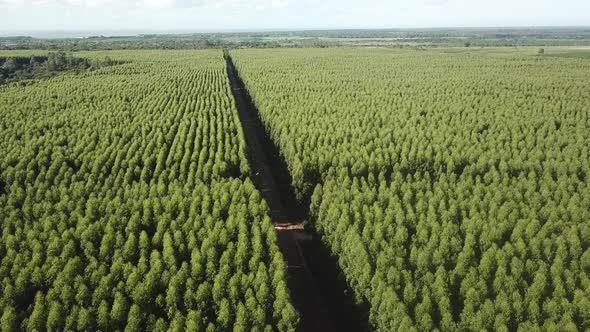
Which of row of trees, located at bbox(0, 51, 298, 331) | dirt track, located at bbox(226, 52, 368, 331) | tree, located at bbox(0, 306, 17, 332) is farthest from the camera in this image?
dirt track, located at bbox(226, 52, 368, 331)

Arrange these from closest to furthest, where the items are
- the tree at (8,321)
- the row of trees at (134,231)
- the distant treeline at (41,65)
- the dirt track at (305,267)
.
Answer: the tree at (8,321)
the row of trees at (134,231)
the dirt track at (305,267)
the distant treeline at (41,65)

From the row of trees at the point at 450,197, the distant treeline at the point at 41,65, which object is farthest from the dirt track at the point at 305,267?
the distant treeline at the point at 41,65

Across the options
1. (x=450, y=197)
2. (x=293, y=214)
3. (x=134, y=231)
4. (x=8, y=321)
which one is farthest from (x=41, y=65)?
(x=450, y=197)

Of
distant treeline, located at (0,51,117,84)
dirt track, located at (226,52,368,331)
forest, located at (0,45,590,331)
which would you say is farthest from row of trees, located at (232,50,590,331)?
distant treeline, located at (0,51,117,84)

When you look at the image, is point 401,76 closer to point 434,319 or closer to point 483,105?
point 483,105

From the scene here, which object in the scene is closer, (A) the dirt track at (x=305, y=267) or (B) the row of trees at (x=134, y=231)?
(B) the row of trees at (x=134, y=231)

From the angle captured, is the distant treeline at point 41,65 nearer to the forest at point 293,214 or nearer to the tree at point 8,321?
the forest at point 293,214

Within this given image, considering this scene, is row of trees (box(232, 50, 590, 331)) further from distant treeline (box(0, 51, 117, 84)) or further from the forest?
distant treeline (box(0, 51, 117, 84))
